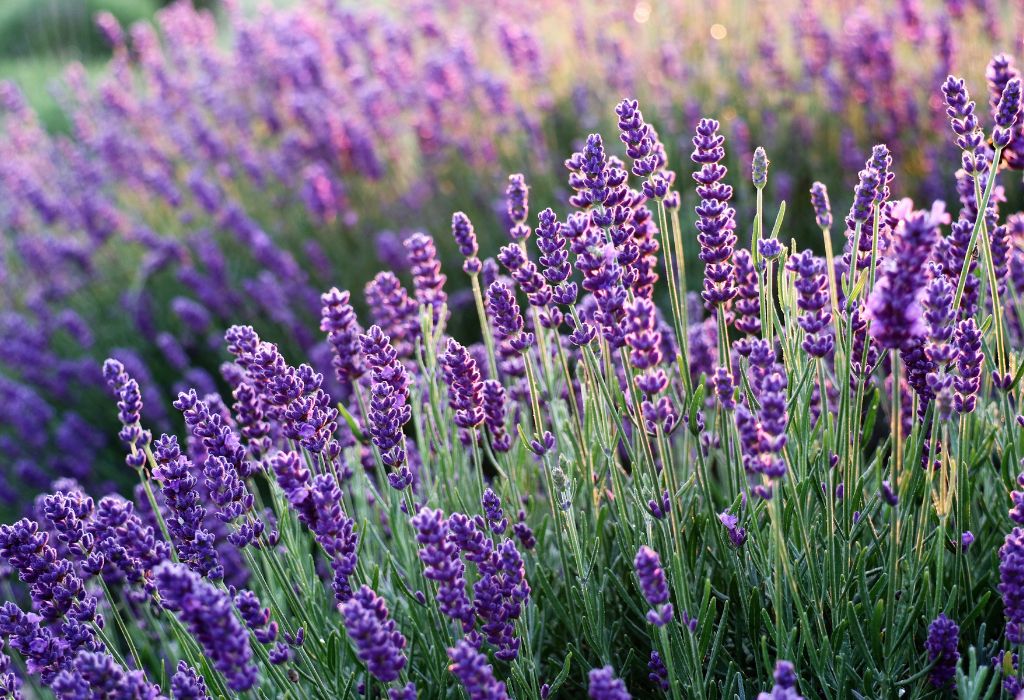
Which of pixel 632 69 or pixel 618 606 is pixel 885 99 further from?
pixel 618 606

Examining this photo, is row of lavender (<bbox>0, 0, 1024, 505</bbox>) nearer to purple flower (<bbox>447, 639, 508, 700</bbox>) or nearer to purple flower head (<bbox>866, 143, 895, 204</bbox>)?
purple flower head (<bbox>866, 143, 895, 204</bbox>)

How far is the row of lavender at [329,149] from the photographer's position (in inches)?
197

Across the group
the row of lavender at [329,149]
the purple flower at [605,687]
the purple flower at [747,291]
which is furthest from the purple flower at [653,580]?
the row of lavender at [329,149]

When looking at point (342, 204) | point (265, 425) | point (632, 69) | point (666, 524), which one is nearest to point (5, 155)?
point (342, 204)

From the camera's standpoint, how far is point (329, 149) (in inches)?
235

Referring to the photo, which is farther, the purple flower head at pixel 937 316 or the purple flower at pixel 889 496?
the purple flower at pixel 889 496

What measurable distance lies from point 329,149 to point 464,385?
433 centimetres

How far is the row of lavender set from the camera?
500cm

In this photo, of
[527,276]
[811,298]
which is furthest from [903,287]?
[527,276]

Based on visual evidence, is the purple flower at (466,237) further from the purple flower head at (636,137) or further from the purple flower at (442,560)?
the purple flower at (442,560)

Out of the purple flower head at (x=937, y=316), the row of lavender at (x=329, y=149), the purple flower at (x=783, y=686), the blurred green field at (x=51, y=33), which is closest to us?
the purple flower at (x=783, y=686)

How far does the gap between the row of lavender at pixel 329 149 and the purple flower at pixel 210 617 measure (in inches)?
102

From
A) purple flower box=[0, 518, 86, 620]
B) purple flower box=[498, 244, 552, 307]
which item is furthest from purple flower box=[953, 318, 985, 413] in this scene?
purple flower box=[0, 518, 86, 620]

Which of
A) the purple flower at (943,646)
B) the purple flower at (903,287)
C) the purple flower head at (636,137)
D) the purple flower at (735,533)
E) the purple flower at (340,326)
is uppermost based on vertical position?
the purple flower head at (636,137)
